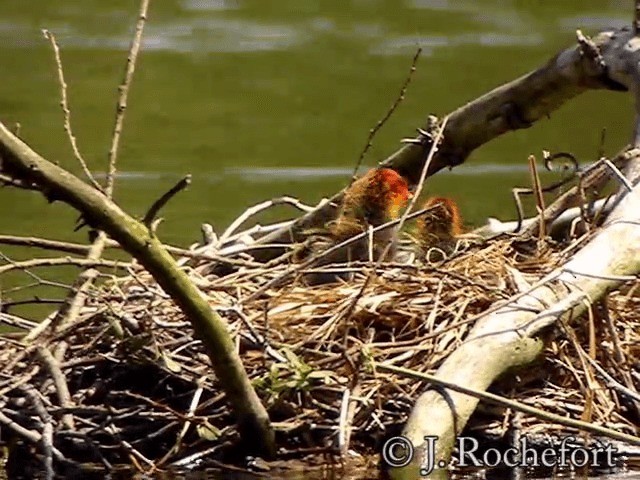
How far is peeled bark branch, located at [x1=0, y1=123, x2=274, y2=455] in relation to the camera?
492 centimetres

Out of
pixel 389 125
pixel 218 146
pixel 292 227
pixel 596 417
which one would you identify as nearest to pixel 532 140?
pixel 389 125

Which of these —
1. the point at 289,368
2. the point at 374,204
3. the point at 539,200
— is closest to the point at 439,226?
the point at 374,204

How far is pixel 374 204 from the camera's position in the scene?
7.04 metres

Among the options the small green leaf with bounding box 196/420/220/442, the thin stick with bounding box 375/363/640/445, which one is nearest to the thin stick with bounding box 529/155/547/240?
the thin stick with bounding box 375/363/640/445

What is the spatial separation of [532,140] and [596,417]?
6.61 metres

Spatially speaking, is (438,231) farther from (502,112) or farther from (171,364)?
(171,364)

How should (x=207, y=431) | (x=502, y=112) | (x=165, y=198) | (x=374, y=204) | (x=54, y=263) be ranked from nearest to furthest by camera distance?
1. (x=165, y=198)
2. (x=54, y=263)
3. (x=207, y=431)
4. (x=374, y=204)
5. (x=502, y=112)

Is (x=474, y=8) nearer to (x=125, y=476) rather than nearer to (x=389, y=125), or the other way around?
(x=389, y=125)

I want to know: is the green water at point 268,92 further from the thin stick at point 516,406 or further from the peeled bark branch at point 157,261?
the thin stick at point 516,406

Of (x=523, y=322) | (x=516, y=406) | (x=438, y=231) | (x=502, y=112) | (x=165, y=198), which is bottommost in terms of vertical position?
(x=516, y=406)

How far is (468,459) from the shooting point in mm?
5949

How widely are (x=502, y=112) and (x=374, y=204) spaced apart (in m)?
0.68

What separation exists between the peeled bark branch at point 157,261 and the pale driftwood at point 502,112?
Answer: 1.66 meters

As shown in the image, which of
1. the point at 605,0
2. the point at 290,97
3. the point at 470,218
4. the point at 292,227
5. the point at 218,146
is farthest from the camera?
the point at 605,0
